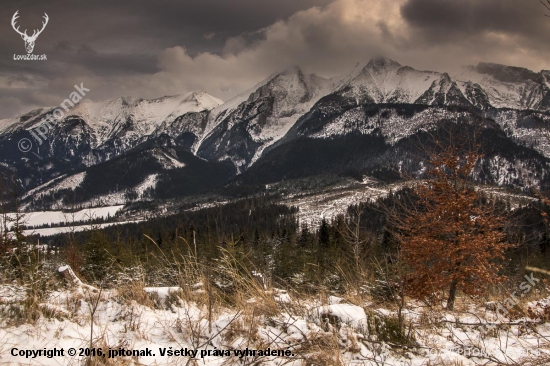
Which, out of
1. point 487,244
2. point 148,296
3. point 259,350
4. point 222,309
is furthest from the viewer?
point 487,244

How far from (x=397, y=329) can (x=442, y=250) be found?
635cm

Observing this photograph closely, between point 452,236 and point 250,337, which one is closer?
point 250,337

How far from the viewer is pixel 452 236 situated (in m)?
8.82

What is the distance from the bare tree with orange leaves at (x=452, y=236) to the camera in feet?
26.8

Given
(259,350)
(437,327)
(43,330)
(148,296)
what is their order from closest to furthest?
(259,350)
(43,330)
(437,327)
(148,296)

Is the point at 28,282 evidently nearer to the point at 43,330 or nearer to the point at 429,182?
the point at 43,330

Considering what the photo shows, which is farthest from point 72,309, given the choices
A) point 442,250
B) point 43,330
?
point 442,250

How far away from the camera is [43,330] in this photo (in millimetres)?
2830

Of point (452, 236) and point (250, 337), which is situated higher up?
point (250, 337)

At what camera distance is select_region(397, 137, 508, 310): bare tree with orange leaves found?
8156 mm

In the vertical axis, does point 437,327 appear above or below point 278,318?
below

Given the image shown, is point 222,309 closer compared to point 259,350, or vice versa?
point 259,350

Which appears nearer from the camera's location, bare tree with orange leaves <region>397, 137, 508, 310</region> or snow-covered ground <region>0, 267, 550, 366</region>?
snow-covered ground <region>0, 267, 550, 366</region>

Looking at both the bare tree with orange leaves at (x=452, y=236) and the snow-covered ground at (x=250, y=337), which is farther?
the bare tree with orange leaves at (x=452, y=236)
